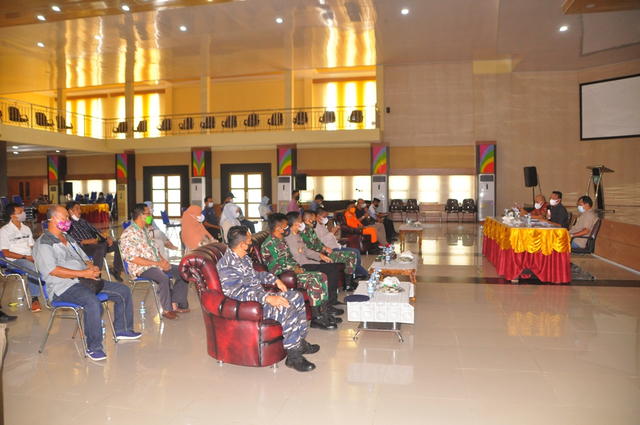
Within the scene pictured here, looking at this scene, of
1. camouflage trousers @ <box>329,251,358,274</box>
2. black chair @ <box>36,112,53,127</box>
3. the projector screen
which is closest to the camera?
camouflage trousers @ <box>329,251,358,274</box>

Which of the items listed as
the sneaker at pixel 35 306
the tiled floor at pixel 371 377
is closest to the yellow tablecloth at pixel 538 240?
the tiled floor at pixel 371 377

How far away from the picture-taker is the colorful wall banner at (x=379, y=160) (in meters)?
17.6

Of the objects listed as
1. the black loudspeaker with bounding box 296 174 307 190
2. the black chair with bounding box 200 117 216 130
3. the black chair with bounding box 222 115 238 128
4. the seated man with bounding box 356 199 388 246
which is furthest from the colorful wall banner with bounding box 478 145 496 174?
the black chair with bounding box 200 117 216 130

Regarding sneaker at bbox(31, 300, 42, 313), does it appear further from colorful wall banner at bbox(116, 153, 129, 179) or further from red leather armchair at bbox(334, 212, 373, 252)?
colorful wall banner at bbox(116, 153, 129, 179)

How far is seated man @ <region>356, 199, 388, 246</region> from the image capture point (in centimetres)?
994

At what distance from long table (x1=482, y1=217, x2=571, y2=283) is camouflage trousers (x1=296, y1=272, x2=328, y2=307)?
3400 mm

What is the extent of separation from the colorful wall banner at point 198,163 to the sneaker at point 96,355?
1526cm

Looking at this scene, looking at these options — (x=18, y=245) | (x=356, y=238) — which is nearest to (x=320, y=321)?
(x=18, y=245)

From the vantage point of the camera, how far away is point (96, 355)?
3645 mm

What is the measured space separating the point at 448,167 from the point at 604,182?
5.10 m

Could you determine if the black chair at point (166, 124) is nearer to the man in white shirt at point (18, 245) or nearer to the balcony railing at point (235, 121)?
the balcony railing at point (235, 121)

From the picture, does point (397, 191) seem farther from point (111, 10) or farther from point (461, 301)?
point (461, 301)

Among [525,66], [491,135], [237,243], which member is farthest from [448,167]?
[237,243]

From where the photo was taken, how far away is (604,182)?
1567 cm
